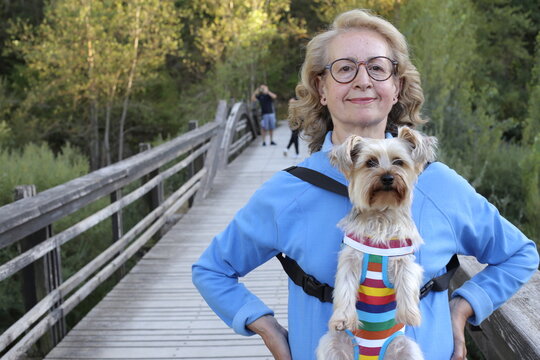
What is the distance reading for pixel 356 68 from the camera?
80.4 inches

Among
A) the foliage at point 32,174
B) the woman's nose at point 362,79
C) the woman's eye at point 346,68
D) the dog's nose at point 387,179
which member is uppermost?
the woman's eye at point 346,68

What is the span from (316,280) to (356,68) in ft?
2.33

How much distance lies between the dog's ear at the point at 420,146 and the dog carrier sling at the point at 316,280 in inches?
8.9

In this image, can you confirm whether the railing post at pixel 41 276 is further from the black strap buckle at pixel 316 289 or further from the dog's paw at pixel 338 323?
the dog's paw at pixel 338 323

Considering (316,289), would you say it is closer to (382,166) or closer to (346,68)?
(382,166)

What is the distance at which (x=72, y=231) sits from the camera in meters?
4.65

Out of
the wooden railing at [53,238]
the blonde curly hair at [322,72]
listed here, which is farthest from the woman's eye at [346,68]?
the wooden railing at [53,238]

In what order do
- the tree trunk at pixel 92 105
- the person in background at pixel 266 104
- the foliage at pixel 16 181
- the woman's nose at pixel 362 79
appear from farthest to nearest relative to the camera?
the tree trunk at pixel 92 105, the person in background at pixel 266 104, the foliage at pixel 16 181, the woman's nose at pixel 362 79

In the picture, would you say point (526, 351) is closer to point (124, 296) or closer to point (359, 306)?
point (359, 306)

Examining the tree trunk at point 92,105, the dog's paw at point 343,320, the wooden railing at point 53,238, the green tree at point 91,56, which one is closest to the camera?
the dog's paw at point 343,320

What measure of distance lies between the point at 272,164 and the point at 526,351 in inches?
483

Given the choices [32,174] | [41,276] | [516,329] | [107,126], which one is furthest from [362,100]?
[107,126]

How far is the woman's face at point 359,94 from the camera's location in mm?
2027

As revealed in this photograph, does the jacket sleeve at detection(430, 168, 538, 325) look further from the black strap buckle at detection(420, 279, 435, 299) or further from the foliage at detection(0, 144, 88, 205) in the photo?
the foliage at detection(0, 144, 88, 205)
